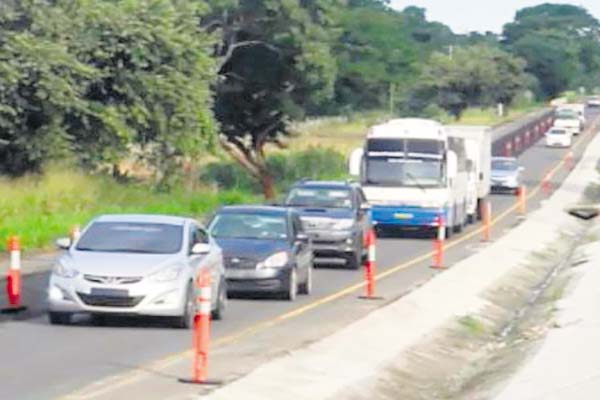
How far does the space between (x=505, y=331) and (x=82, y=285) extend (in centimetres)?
955

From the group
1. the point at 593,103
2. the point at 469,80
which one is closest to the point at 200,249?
the point at 469,80

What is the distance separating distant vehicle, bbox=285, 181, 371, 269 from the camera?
3706 cm

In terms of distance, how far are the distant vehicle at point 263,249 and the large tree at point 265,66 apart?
31.5 meters

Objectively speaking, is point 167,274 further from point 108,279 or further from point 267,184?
point 267,184

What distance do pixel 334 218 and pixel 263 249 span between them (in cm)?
835

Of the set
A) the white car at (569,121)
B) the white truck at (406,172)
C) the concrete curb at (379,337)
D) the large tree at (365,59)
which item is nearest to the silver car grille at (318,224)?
the concrete curb at (379,337)

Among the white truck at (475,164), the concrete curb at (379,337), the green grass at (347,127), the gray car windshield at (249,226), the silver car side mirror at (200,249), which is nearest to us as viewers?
the concrete curb at (379,337)

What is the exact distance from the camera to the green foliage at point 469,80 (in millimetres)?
138625

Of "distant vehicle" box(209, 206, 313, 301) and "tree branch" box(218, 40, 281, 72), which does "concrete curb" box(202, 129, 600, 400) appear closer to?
"distant vehicle" box(209, 206, 313, 301)

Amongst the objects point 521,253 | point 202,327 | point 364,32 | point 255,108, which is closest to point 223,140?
point 255,108

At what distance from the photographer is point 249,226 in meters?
30.2

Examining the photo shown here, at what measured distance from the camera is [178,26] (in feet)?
164

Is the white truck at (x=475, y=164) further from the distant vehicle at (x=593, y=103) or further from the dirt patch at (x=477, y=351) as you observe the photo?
the distant vehicle at (x=593, y=103)

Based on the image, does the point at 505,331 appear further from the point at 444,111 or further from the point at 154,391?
the point at 444,111
